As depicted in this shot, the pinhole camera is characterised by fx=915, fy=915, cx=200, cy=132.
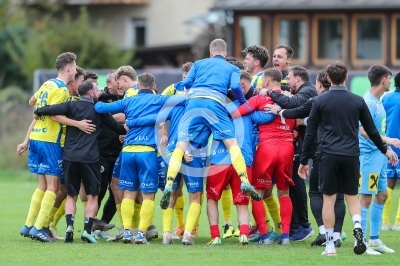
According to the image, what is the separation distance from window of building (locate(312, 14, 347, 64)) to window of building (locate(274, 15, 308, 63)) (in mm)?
356

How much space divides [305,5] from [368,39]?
2.44 metres

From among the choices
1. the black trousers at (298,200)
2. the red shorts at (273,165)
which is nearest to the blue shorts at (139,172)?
the red shorts at (273,165)

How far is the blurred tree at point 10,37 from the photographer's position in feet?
118

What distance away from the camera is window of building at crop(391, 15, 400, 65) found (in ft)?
95.6

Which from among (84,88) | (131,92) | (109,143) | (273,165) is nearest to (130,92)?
(131,92)

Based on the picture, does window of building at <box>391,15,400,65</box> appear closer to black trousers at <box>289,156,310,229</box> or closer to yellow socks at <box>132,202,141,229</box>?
black trousers at <box>289,156,310,229</box>

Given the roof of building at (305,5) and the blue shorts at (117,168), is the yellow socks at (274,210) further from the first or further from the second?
the roof of building at (305,5)

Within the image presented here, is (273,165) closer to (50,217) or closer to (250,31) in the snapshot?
(50,217)

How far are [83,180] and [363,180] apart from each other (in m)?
3.52

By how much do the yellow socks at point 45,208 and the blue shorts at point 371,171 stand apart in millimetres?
3881

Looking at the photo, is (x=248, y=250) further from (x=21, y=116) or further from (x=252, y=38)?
(x=252, y=38)

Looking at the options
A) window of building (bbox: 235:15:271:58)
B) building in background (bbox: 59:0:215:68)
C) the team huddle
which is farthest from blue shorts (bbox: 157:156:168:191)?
building in background (bbox: 59:0:215:68)

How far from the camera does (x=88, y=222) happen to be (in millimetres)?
11578

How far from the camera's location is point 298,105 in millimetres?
11477
